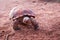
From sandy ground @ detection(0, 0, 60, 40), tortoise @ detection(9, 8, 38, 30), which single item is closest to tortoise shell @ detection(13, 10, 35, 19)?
tortoise @ detection(9, 8, 38, 30)

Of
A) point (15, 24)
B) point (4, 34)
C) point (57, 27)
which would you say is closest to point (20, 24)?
point (15, 24)

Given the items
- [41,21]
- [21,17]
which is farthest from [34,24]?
[41,21]

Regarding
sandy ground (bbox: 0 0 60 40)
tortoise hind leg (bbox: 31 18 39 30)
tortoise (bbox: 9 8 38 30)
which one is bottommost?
sandy ground (bbox: 0 0 60 40)

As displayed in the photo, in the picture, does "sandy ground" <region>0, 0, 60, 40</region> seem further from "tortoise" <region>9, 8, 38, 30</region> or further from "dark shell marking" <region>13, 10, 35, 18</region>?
"dark shell marking" <region>13, 10, 35, 18</region>

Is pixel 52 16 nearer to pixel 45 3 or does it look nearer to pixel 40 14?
pixel 40 14

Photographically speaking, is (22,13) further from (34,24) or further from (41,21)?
(41,21)

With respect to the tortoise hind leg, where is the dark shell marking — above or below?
above

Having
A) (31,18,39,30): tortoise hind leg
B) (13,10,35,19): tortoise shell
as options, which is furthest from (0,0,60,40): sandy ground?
(13,10,35,19): tortoise shell

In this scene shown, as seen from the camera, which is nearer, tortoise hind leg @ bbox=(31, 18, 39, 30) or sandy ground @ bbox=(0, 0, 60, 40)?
sandy ground @ bbox=(0, 0, 60, 40)

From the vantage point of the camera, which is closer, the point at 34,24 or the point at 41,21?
the point at 34,24
